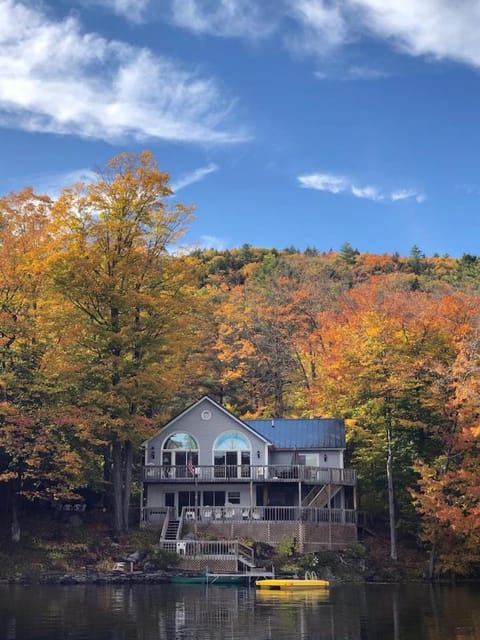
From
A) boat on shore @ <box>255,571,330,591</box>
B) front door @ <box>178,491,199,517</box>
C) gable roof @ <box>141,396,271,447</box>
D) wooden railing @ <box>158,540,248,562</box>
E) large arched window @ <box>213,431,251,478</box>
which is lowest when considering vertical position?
boat on shore @ <box>255,571,330,591</box>

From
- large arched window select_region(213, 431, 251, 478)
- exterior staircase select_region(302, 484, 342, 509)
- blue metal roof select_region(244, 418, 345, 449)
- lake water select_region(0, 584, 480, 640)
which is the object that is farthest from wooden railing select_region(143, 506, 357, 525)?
lake water select_region(0, 584, 480, 640)

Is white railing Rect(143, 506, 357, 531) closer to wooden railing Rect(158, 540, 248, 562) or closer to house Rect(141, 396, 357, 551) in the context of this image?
house Rect(141, 396, 357, 551)

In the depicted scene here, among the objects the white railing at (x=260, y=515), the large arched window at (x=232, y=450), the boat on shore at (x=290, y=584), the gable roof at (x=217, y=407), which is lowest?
the boat on shore at (x=290, y=584)

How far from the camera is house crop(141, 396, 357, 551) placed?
43.3m

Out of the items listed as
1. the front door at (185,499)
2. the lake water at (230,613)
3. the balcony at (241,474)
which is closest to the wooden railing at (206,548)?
the lake water at (230,613)

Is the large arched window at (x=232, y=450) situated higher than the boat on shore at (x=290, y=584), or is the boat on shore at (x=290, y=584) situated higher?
the large arched window at (x=232, y=450)

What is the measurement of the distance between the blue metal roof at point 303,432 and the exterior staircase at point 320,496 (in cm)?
265

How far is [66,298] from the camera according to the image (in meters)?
39.8

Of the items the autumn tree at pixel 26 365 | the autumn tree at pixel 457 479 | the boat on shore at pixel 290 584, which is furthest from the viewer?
the autumn tree at pixel 26 365

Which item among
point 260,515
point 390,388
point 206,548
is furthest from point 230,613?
point 390,388

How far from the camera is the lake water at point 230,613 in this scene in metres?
21.4

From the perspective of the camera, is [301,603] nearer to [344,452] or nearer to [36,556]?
[36,556]

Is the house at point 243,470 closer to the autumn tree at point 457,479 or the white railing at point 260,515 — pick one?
the white railing at point 260,515

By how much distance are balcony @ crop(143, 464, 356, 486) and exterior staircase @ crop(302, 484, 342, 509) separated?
0.47 metres
